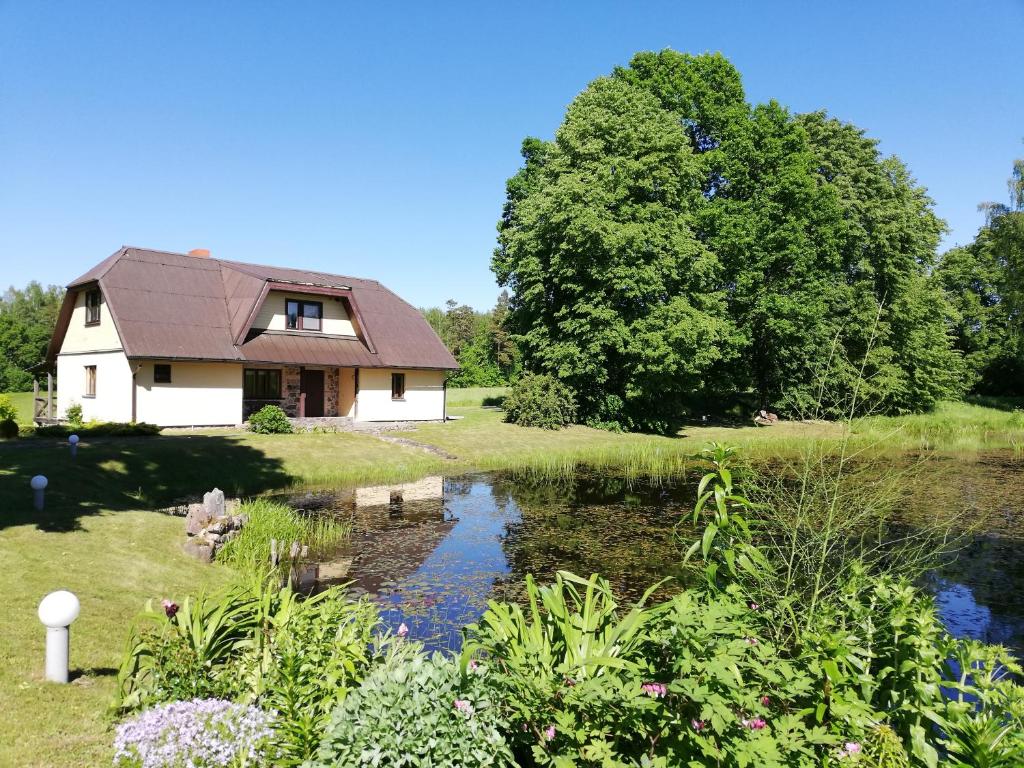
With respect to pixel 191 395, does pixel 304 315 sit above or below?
above

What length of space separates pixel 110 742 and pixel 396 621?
437cm

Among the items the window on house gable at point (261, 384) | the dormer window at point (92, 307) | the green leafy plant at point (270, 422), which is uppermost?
the dormer window at point (92, 307)

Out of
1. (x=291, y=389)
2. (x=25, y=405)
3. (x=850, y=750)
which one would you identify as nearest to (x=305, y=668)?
(x=850, y=750)

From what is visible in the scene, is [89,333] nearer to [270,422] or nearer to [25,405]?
[270,422]

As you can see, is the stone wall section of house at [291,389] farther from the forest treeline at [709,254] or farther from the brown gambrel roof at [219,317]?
the forest treeline at [709,254]

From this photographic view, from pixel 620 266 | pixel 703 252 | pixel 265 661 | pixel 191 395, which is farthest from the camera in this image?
pixel 703 252

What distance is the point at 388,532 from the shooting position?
14.0 meters

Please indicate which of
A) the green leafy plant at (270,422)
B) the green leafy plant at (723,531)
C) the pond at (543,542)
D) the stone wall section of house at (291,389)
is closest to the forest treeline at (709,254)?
the stone wall section of house at (291,389)

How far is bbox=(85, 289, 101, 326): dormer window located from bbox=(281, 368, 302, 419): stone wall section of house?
25.2 ft

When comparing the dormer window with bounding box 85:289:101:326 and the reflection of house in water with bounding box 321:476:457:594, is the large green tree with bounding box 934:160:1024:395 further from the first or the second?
the dormer window with bounding box 85:289:101:326

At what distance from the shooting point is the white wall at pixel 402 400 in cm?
3056

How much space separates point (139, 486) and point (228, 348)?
10956mm

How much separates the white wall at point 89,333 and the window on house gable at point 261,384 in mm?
5221

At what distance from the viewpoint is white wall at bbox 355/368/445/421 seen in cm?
3056
